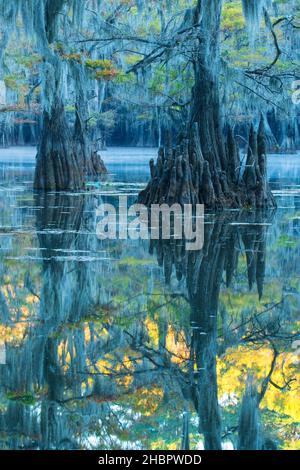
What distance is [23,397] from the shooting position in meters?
4.53

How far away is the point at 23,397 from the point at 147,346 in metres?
1.17

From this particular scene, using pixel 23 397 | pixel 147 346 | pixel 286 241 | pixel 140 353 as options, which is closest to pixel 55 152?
pixel 286 241

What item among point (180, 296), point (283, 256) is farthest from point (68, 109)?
point (180, 296)

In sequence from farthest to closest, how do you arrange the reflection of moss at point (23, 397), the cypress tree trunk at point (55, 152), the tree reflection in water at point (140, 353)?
the cypress tree trunk at point (55, 152)
the reflection of moss at point (23, 397)
the tree reflection in water at point (140, 353)

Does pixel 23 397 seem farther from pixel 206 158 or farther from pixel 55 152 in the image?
pixel 55 152

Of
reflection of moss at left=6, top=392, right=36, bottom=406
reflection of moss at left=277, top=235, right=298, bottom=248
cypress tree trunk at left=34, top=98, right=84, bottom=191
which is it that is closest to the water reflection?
reflection of moss at left=6, top=392, right=36, bottom=406

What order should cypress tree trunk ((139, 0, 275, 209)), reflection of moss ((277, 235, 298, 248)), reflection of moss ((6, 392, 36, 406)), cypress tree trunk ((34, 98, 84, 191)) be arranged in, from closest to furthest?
reflection of moss ((6, 392, 36, 406)) → reflection of moss ((277, 235, 298, 248)) → cypress tree trunk ((139, 0, 275, 209)) → cypress tree trunk ((34, 98, 84, 191))

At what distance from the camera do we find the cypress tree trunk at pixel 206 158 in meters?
13.5

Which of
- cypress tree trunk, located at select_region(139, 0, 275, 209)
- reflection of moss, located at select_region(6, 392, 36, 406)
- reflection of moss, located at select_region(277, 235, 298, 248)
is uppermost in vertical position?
cypress tree trunk, located at select_region(139, 0, 275, 209)

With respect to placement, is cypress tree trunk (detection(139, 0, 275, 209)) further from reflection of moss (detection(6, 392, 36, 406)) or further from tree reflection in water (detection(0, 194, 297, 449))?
reflection of moss (detection(6, 392, 36, 406))

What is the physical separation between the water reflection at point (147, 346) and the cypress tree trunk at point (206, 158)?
3773 millimetres

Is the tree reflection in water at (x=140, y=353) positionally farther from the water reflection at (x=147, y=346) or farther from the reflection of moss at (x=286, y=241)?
the reflection of moss at (x=286, y=241)

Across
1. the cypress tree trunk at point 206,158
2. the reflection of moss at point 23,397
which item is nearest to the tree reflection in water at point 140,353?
the reflection of moss at point 23,397

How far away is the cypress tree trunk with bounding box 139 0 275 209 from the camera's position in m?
13.5
